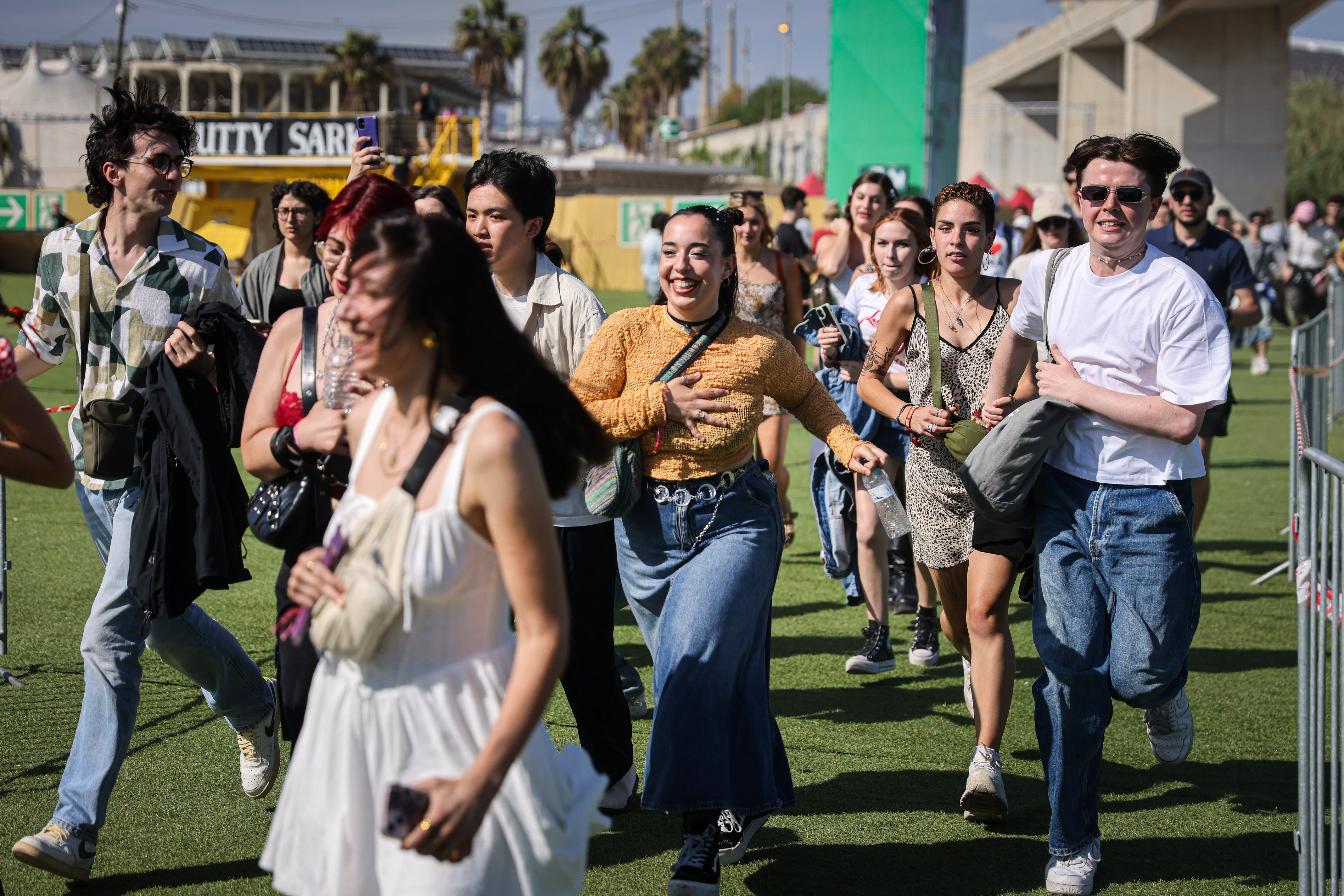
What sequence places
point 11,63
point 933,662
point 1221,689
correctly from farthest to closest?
point 11,63, point 933,662, point 1221,689

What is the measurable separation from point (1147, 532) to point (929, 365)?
1.29m

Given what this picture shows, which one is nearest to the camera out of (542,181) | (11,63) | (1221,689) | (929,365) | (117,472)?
(117,472)

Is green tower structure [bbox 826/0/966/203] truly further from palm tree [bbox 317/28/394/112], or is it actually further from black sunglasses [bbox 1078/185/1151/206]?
palm tree [bbox 317/28/394/112]

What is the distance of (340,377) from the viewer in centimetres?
300

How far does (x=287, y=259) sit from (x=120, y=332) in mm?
3247

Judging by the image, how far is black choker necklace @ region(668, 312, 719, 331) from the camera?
386 centimetres

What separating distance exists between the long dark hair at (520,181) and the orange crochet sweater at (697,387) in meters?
0.46

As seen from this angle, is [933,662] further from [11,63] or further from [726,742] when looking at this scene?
[11,63]

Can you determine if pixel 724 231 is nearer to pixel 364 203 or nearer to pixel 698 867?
pixel 364 203

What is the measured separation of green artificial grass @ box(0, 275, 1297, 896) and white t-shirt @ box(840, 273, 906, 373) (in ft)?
5.48

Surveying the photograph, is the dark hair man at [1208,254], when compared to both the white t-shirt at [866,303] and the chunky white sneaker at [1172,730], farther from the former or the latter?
the chunky white sneaker at [1172,730]

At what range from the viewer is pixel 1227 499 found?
10.3 metres

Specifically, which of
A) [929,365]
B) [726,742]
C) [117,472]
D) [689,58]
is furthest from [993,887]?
[689,58]

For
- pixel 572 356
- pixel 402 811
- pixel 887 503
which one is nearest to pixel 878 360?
pixel 887 503
